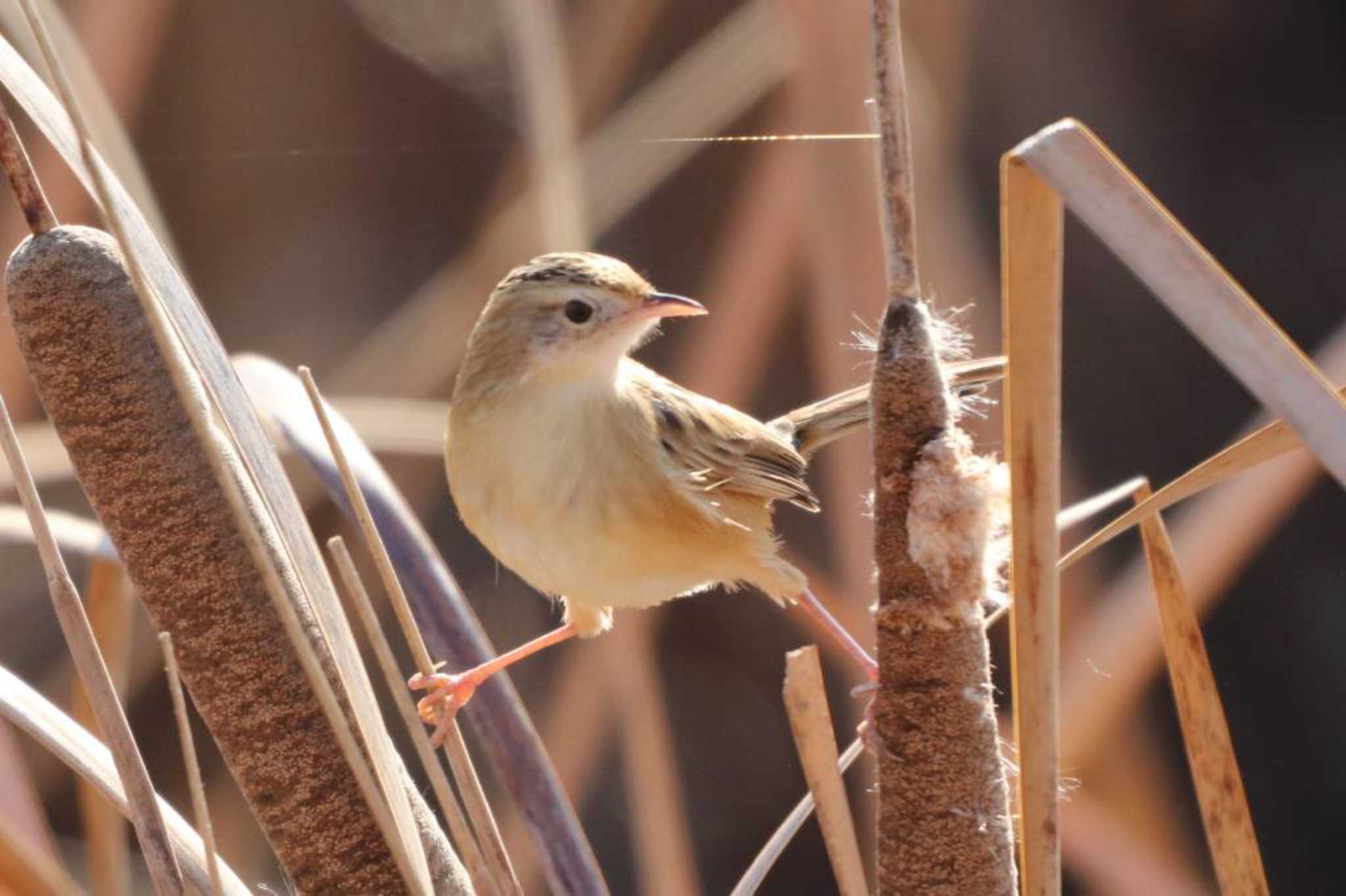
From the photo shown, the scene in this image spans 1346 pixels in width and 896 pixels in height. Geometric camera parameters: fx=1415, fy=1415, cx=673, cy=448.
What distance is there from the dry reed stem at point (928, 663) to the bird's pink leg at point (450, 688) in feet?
1.07

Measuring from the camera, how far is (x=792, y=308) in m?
2.67

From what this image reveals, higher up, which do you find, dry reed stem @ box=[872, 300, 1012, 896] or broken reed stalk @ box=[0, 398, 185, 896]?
broken reed stalk @ box=[0, 398, 185, 896]

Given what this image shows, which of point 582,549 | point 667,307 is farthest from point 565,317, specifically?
point 582,549

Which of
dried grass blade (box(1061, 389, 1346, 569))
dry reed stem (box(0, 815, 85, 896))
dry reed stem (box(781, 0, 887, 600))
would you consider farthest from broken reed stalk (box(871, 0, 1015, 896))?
dry reed stem (box(781, 0, 887, 600))

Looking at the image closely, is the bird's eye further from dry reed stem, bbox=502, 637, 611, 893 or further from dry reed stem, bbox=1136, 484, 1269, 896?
dry reed stem, bbox=502, 637, 611, 893

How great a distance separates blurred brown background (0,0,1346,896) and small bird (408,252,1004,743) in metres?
0.81

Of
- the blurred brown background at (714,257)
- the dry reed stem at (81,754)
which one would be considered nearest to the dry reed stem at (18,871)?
the dry reed stem at (81,754)

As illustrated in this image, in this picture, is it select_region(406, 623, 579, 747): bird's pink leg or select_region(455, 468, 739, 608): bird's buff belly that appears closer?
select_region(406, 623, 579, 747): bird's pink leg

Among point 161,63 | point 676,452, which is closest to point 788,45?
point 676,452

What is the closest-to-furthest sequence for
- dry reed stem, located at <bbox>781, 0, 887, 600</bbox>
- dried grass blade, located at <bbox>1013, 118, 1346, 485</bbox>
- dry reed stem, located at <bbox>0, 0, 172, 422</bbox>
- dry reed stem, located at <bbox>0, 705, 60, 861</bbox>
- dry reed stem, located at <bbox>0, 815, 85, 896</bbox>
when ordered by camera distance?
dried grass blade, located at <bbox>1013, 118, 1346, 485</bbox> < dry reed stem, located at <bbox>0, 815, 85, 896</bbox> < dry reed stem, located at <bbox>0, 705, 60, 861</bbox> < dry reed stem, located at <bbox>781, 0, 887, 600</bbox> < dry reed stem, located at <bbox>0, 0, 172, 422</bbox>

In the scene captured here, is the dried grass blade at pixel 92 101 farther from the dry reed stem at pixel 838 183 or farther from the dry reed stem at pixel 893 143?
the dry reed stem at pixel 893 143

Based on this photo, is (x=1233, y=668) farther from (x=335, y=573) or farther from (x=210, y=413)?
(x=210, y=413)

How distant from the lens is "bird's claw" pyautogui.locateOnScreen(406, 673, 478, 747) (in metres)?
1.22

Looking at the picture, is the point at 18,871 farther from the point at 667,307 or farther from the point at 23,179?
the point at 667,307
